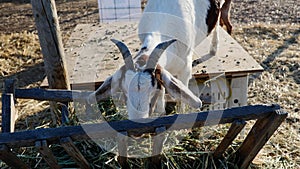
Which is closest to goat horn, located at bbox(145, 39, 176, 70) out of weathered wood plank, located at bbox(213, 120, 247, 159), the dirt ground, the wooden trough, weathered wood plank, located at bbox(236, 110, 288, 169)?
the wooden trough

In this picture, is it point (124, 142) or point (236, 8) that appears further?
point (236, 8)

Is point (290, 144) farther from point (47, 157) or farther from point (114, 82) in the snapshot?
point (47, 157)

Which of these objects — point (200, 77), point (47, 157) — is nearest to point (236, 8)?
point (200, 77)

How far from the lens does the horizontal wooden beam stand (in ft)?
7.08

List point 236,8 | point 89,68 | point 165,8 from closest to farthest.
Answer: point 165,8
point 89,68
point 236,8

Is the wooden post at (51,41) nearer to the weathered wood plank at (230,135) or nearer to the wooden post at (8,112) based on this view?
the wooden post at (8,112)

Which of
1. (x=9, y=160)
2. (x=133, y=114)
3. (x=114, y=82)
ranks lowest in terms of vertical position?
(x=9, y=160)

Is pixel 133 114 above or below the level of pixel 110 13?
below

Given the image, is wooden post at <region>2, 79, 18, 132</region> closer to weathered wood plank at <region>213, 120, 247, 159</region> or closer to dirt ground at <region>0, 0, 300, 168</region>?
dirt ground at <region>0, 0, 300, 168</region>

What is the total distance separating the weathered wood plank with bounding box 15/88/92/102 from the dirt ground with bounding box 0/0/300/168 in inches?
37.7

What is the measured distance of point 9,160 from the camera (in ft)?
7.93

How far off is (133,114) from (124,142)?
0.22 meters

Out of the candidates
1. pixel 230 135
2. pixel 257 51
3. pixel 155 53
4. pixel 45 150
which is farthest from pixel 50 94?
pixel 257 51

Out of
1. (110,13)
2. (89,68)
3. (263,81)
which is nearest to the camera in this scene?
(89,68)
